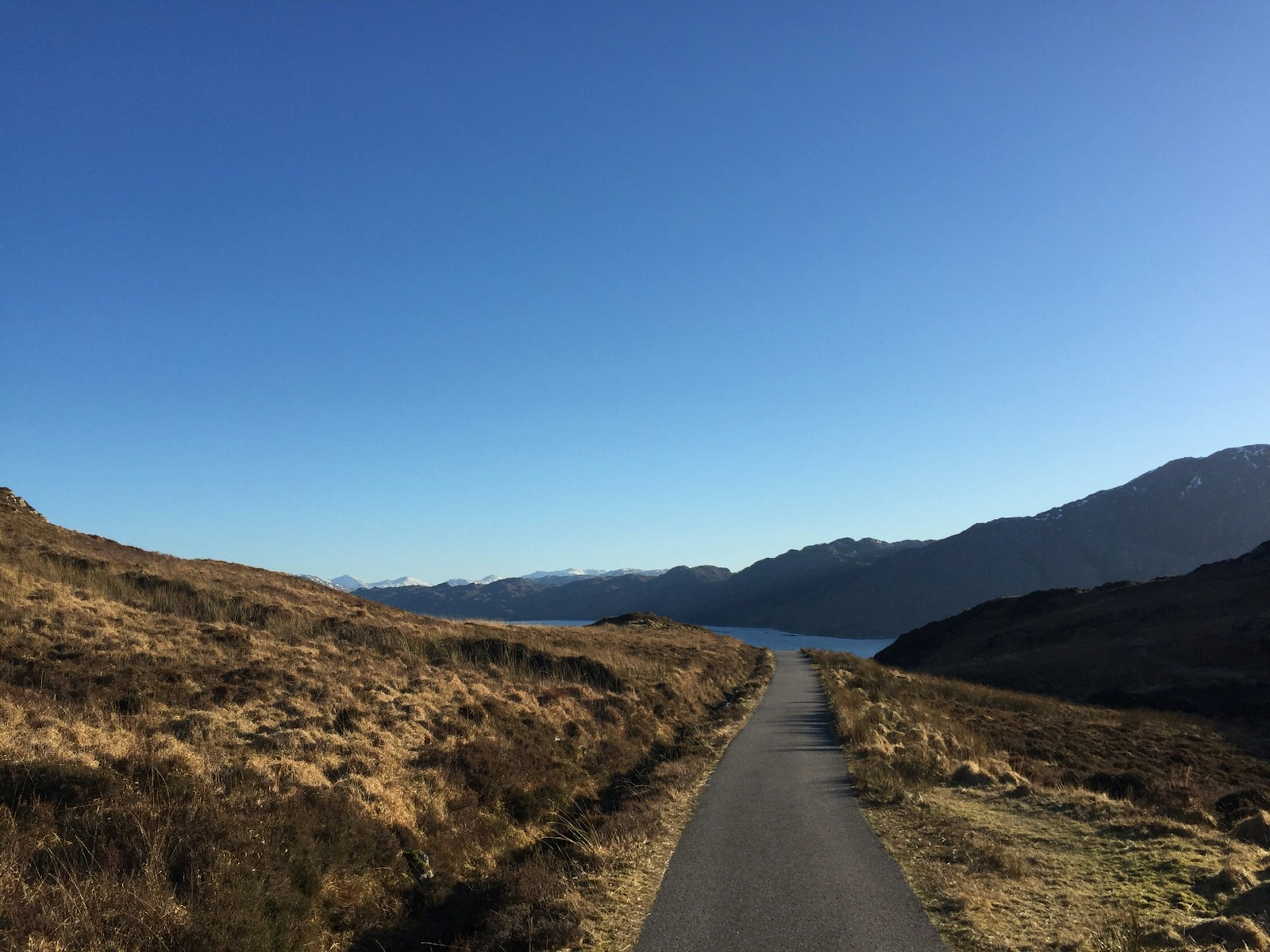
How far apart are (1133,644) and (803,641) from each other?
104 m

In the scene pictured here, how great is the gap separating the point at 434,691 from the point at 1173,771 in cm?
2095

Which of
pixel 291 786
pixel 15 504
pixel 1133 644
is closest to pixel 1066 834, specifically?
pixel 291 786

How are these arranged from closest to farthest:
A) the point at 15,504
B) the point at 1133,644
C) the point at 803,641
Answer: the point at 15,504 → the point at 1133,644 → the point at 803,641

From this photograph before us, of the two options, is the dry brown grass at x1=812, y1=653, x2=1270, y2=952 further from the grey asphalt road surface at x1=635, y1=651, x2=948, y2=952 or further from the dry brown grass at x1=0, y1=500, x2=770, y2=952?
the dry brown grass at x1=0, y1=500, x2=770, y2=952

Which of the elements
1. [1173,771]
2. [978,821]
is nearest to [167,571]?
[978,821]

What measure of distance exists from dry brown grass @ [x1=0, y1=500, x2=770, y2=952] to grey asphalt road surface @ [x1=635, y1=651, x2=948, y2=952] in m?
0.68

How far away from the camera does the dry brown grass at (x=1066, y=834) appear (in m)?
7.37

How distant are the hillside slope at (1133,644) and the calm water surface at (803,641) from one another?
3021cm

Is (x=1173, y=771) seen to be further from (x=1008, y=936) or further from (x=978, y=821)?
(x=1008, y=936)

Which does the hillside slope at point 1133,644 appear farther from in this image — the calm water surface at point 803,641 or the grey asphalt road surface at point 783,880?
the grey asphalt road surface at point 783,880

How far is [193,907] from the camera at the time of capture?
6.66 m

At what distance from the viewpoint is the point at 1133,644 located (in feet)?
175

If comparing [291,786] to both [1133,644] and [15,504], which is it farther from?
[1133,644]

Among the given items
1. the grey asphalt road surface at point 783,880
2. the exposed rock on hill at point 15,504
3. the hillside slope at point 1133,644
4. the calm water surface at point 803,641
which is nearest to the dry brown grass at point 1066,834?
the grey asphalt road surface at point 783,880
